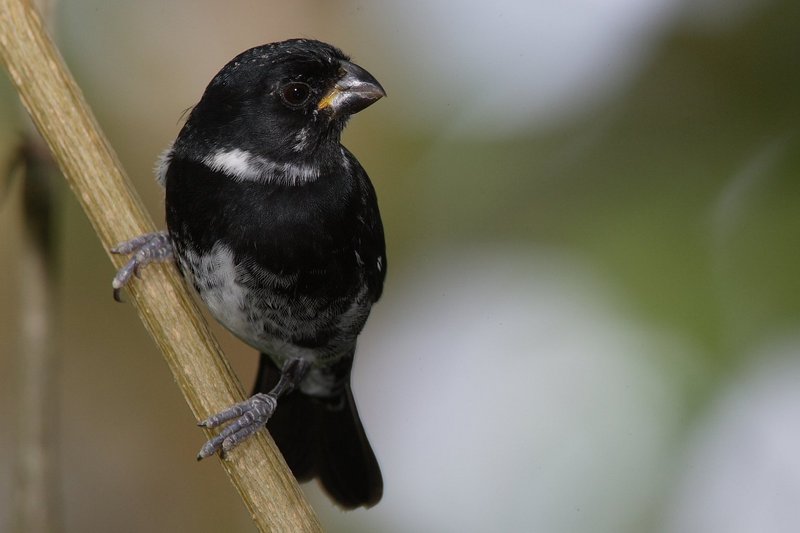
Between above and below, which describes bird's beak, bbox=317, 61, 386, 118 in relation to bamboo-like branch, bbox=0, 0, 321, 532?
above

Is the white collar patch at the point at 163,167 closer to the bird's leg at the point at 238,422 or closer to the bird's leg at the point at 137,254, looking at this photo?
the bird's leg at the point at 137,254

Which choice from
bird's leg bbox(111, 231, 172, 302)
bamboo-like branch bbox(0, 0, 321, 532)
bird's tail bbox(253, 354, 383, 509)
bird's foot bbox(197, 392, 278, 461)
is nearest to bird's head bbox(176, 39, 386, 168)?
bird's leg bbox(111, 231, 172, 302)

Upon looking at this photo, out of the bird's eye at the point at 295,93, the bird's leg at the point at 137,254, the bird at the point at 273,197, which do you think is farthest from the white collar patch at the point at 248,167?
the bird's leg at the point at 137,254

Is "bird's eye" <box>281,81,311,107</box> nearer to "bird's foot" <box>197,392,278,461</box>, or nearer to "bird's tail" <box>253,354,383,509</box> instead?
"bird's foot" <box>197,392,278,461</box>

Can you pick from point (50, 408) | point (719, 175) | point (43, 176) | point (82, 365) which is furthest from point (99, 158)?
point (719, 175)

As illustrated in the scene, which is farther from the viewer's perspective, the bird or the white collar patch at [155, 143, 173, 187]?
the white collar patch at [155, 143, 173, 187]
